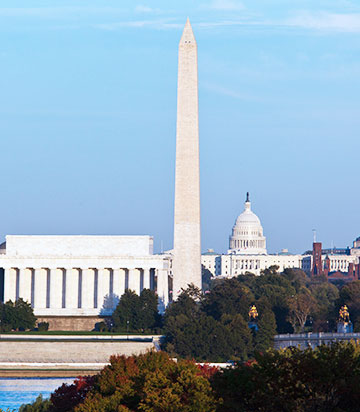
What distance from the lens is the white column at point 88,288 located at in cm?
12725

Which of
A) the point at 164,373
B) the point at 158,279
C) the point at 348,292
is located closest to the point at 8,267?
the point at 158,279

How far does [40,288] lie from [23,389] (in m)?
44.4

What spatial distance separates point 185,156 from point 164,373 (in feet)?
219

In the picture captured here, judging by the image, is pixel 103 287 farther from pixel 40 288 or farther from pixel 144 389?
pixel 144 389

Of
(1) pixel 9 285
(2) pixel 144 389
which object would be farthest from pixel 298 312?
(2) pixel 144 389

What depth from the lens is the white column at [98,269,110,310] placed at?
127125mm

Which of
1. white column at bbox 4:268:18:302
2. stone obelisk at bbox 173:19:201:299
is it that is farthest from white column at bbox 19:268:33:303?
stone obelisk at bbox 173:19:201:299

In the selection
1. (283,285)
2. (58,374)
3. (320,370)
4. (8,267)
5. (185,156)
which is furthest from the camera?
(283,285)

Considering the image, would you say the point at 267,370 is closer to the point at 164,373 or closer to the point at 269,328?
the point at 164,373

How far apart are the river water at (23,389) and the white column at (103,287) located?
33.2 metres

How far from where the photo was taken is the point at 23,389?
84.5m

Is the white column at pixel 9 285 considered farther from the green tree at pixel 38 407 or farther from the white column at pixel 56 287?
the green tree at pixel 38 407

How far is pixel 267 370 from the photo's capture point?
1736 inches

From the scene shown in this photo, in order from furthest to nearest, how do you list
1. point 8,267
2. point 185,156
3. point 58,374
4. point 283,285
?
point 283,285
point 8,267
point 185,156
point 58,374
